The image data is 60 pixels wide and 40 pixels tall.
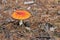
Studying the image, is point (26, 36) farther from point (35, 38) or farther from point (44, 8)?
point (44, 8)

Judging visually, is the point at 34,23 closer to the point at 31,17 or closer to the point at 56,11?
the point at 31,17

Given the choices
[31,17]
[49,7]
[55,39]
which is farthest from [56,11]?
[55,39]

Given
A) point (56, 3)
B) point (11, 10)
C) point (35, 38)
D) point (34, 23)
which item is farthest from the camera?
point (56, 3)

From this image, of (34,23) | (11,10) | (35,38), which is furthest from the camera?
(11,10)

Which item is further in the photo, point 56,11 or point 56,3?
point 56,3

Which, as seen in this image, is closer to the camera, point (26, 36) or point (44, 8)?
point (26, 36)

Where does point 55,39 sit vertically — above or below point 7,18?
below

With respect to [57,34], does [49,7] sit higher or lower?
higher

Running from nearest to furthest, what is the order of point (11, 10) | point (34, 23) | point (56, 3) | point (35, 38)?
point (35, 38) < point (34, 23) < point (11, 10) < point (56, 3)

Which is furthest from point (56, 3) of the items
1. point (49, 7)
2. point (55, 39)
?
point (55, 39)
